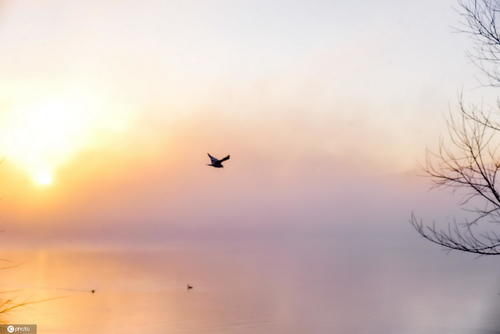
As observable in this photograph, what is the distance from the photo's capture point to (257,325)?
4425cm

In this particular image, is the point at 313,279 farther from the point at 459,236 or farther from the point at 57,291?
the point at 459,236

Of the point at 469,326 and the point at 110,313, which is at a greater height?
the point at 110,313

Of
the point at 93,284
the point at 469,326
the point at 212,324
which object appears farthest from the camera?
the point at 93,284

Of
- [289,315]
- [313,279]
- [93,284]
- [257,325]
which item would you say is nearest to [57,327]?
[257,325]

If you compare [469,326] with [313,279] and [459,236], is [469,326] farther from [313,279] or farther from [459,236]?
[313,279]

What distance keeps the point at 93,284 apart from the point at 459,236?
90.9m

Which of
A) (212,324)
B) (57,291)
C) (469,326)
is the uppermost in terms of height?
(57,291)

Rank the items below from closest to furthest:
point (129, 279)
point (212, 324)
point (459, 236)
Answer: point (459, 236)
point (212, 324)
point (129, 279)

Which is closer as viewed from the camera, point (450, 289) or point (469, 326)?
point (469, 326)

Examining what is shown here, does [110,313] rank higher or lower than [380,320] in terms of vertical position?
higher

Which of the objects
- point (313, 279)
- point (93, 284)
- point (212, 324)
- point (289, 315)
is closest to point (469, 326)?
point (289, 315)

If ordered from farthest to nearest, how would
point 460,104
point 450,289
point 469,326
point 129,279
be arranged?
point 129,279 < point 450,289 < point 469,326 < point 460,104

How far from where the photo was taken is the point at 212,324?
4375 cm

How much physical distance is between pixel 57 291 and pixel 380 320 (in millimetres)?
53620
